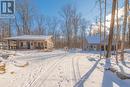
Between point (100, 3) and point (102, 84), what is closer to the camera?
point (102, 84)

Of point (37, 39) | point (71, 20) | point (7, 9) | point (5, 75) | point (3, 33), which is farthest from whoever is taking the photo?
point (71, 20)

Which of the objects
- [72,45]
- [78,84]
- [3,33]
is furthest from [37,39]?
[78,84]

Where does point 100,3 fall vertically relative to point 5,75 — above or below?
above

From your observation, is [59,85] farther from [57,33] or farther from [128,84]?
[57,33]

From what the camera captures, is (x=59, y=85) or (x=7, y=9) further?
(x=59, y=85)

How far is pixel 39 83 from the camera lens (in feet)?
34.4

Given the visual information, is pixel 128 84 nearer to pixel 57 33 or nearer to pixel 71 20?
pixel 71 20

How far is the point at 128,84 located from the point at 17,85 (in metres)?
4.75

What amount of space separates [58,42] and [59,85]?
71801 mm

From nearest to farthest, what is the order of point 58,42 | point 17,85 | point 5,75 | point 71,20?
point 17,85, point 5,75, point 71,20, point 58,42

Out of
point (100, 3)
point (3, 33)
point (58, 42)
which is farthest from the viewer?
point (58, 42)

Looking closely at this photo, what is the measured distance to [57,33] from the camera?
84.9m

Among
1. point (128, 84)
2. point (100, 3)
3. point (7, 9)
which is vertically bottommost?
point (128, 84)

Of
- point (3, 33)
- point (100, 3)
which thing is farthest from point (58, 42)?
point (100, 3)
